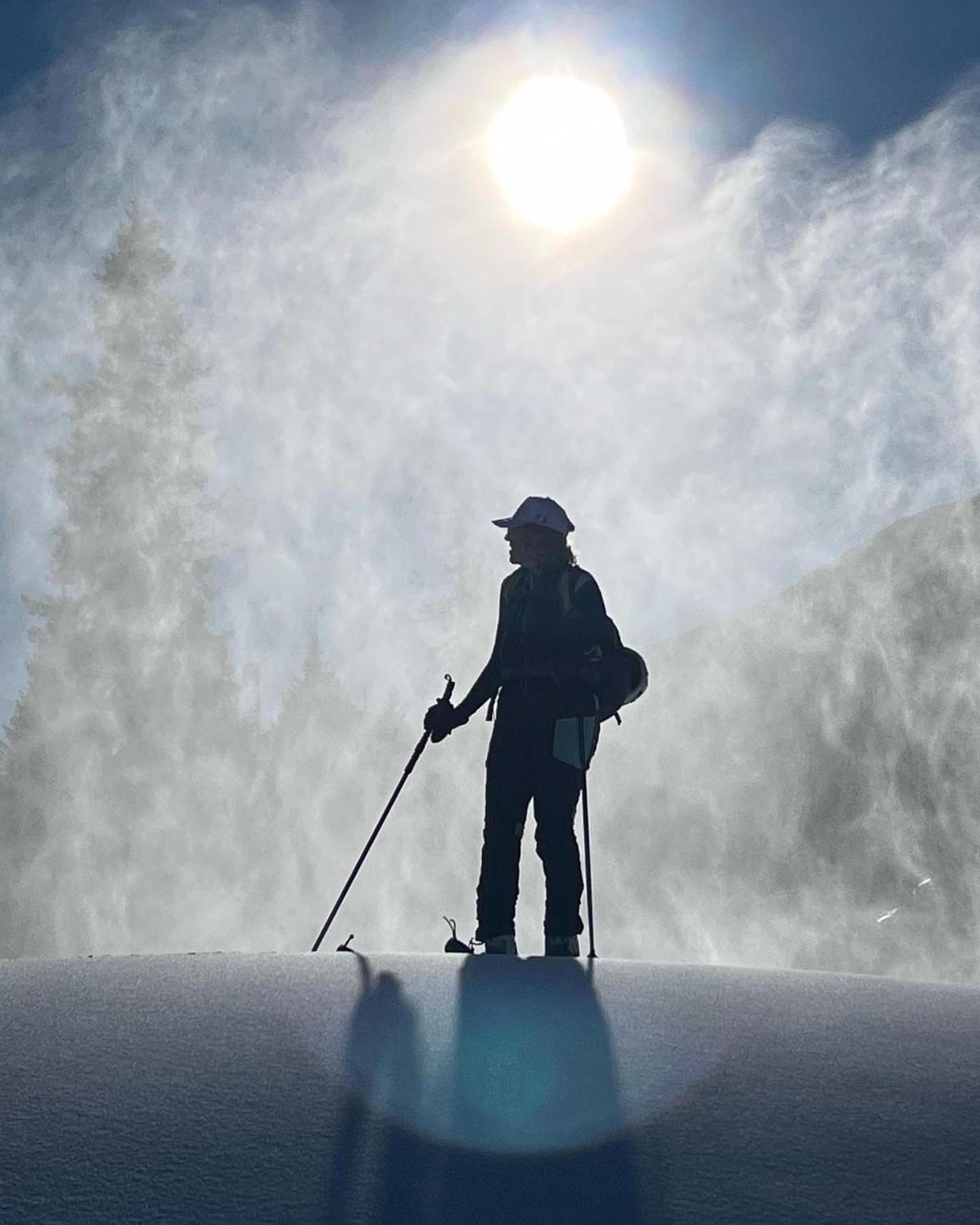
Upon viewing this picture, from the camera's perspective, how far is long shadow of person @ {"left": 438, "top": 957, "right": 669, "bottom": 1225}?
2.11 meters

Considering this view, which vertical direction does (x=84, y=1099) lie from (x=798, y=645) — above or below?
below

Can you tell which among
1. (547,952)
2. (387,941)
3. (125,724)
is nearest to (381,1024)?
(547,952)

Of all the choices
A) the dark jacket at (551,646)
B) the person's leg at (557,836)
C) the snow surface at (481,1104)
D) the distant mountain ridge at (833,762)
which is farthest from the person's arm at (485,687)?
the distant mountain ridge at (833,762)

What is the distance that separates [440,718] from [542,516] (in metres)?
1.38

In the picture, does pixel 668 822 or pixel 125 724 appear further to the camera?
pixel 668 822

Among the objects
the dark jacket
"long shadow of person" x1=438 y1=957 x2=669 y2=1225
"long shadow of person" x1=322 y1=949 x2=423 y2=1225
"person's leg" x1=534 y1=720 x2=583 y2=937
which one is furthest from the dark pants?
"long shadow of person" x1=322 y1=949 x2=423 y2=1225

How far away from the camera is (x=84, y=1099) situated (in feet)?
8.67

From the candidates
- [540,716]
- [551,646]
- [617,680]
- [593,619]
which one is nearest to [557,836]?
[540,716]

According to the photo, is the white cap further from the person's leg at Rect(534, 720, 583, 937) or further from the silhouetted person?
the person's leg at Rect(534, 720, 583, 937)

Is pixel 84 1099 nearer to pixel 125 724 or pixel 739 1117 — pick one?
pixel 739 1117

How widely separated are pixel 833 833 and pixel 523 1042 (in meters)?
140

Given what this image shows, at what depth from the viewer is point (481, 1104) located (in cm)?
265

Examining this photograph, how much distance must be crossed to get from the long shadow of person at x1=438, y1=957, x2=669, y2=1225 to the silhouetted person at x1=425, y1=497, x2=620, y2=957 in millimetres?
2422

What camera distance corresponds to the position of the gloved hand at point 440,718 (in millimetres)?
6777
